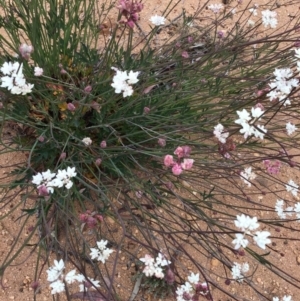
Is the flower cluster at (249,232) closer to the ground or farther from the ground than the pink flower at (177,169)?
closer to the ground

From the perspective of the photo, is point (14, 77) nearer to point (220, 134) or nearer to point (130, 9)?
point (130, 9)

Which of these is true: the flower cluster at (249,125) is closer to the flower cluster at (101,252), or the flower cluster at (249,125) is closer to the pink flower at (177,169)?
the pink flower at (177,169)

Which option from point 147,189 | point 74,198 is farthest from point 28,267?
point 147,189

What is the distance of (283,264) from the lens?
1927mm

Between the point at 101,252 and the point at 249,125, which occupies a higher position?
the point at 249,125

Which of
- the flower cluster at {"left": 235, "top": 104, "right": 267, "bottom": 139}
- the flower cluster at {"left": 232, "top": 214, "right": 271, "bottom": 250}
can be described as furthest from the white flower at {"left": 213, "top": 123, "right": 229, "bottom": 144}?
the flower cluster at {"left": 232, "top": 214, "right": 271, "bottom": 250}

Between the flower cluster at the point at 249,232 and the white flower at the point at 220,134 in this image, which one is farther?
the white flower at the point at 220,134

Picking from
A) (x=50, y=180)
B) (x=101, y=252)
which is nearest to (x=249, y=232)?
(x=101, y=252)

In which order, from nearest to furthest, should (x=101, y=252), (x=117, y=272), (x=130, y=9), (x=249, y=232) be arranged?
1. (x=249, y=232)
2. (x=130, y=9)
3. (x=101, y=252)
4. (x=117, y=272)

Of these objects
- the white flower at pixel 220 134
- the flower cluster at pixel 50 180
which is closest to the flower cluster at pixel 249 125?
the white flower at pixel 220 134

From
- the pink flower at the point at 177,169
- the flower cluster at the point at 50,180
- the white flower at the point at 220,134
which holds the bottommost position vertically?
the flower cluster at the point at 50,180

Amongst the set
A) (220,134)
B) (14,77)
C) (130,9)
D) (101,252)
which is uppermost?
(130,9)

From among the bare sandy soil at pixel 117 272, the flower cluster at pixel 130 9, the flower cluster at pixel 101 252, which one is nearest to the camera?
the flower cluster at pixel 130 9

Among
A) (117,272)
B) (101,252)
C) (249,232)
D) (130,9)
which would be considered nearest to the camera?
(249,232)
